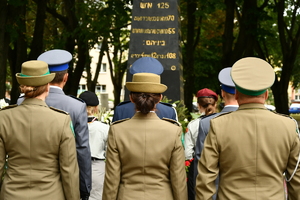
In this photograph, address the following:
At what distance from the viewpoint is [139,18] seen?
934 centimetres

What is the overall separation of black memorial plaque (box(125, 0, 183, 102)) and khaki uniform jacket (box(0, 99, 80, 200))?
532 centimetres

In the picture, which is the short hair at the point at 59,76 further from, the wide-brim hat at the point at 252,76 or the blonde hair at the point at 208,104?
the blonde hair at the point at 208,104

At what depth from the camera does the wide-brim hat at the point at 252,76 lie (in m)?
3.27

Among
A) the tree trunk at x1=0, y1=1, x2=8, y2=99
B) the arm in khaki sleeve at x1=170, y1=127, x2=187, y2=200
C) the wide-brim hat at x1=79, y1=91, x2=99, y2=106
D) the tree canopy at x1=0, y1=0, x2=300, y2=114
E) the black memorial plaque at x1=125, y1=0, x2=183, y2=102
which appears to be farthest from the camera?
the tree canopy at x1=0, y1=0, x2=300, y2=114

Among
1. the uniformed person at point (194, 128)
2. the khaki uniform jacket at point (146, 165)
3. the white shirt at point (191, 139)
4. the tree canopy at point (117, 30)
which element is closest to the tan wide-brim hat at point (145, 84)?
the khaki uniform jacket at point (146, 165)

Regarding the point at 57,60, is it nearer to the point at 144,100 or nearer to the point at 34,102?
the point at 34,102

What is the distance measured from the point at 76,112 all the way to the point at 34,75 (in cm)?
60

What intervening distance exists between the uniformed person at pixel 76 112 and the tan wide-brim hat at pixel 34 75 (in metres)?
0.46

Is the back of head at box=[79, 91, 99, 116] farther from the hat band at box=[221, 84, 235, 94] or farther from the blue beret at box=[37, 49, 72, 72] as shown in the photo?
the hat band at box=[221, 84, 235, 94]

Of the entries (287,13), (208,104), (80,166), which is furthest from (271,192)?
(287,13)

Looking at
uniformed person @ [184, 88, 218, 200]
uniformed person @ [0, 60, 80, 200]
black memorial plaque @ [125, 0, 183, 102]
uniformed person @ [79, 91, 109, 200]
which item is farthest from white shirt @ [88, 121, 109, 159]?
black memorial plaque @ [125, 0, 183, 102]

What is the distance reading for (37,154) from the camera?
11.5ft

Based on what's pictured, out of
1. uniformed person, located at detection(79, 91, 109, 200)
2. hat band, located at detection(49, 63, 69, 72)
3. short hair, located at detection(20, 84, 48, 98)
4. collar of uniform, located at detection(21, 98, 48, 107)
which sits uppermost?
hat band, located at detection(49, 63, 69, 72)

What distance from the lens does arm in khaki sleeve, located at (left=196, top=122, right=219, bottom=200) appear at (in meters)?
3.22
